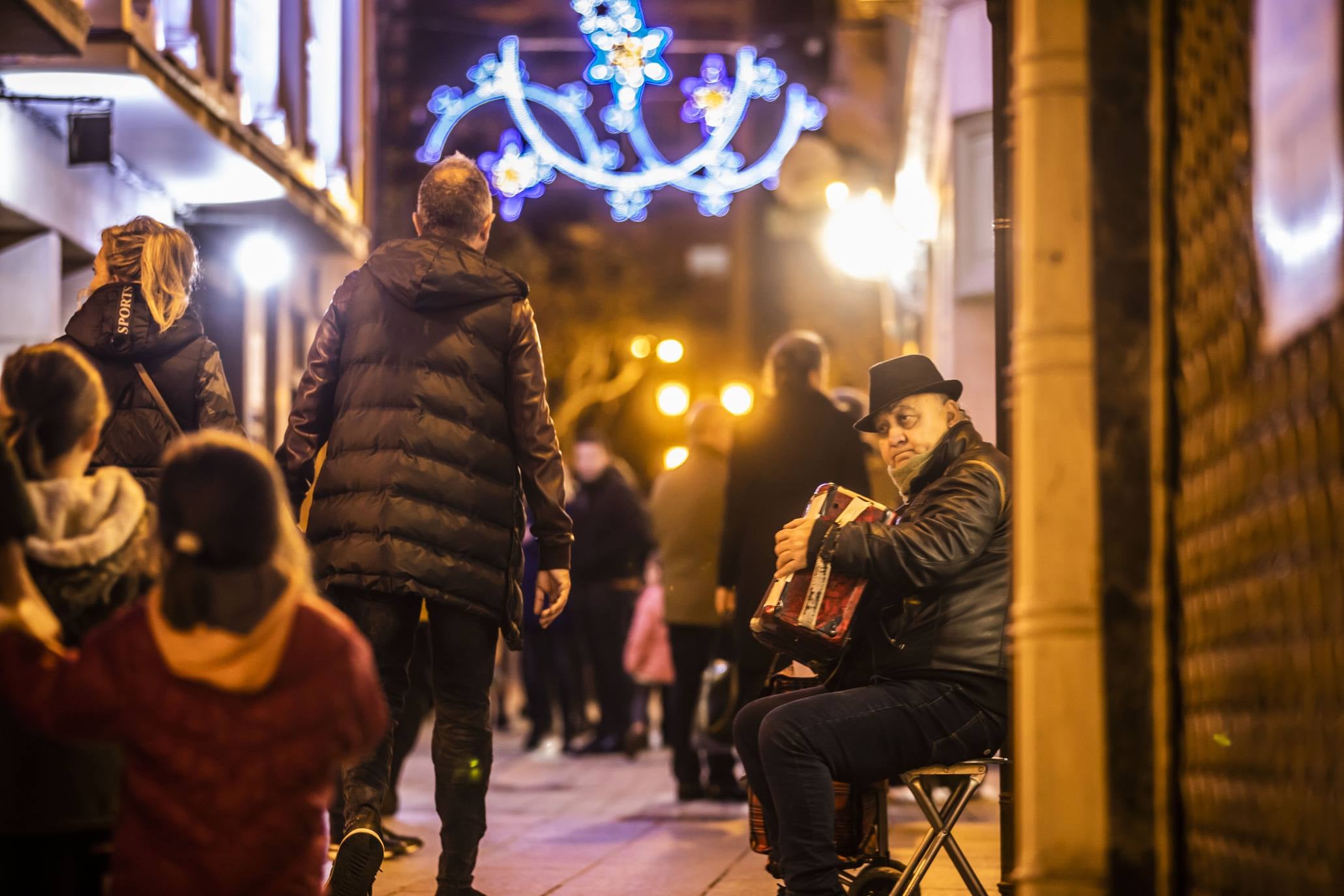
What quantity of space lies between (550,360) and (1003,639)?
33.6 metres

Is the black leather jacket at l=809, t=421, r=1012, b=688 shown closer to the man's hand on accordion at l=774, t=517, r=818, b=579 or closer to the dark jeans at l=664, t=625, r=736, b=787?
the man's hand on accordion at l=774, t=517, r=818, b=579

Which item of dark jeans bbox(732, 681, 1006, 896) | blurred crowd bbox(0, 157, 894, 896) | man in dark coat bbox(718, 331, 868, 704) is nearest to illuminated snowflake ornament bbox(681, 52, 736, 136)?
blurred crowd bbox(0, 157, 894, 896)

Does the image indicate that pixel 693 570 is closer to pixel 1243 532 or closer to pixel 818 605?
pixel 818 605

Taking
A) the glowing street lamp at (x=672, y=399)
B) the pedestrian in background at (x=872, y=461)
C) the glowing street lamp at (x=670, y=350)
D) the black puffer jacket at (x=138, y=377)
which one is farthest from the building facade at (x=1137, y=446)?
the glowing street lamp at (x=670, y=350)

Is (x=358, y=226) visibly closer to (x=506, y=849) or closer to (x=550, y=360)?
(x=506, y=849)

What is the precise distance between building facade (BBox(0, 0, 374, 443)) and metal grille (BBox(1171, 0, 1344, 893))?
404cm

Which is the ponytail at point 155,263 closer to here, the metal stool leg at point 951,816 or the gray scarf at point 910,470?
the gray scarf at point 910,470

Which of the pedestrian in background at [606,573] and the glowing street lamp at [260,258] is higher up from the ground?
the glowing street lamp at [260,258]

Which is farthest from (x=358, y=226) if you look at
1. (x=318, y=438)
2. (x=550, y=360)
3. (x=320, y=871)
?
(x=550, y=360)

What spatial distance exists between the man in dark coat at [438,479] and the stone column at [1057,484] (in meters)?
2.09

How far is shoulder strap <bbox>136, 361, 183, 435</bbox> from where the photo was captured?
553 centimetres

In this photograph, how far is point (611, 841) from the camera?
8500 millimetres

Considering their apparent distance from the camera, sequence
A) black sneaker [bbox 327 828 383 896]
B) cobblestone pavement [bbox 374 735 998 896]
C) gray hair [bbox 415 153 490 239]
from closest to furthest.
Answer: black sneaker [bbox 327 828 383 896], gray hair [bbox 415 153 490 239], cobblestone pavement [bbox 374 735 998 896]

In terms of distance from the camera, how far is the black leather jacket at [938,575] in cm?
530
